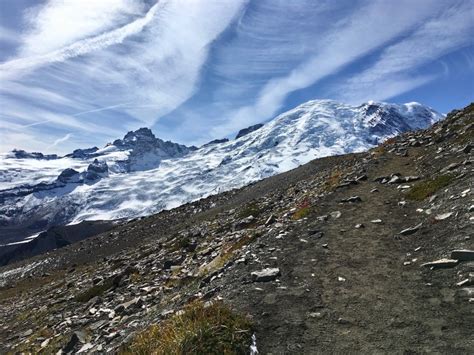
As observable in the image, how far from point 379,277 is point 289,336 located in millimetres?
4521

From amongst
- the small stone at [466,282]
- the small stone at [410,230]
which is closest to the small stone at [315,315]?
the small stone at [466,282]

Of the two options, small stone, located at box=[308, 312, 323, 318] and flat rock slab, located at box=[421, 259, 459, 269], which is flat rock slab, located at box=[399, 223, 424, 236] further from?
small stone, located at box=[308, 312, 323, 318]

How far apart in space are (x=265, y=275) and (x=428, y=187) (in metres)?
11.7

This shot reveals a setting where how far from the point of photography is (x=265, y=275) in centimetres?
1416

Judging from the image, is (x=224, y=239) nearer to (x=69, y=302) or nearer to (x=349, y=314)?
(x=69, y=302)

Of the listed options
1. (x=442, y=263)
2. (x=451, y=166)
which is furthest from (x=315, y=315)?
(x=451, y=166)

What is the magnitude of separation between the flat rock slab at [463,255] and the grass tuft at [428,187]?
7998mm

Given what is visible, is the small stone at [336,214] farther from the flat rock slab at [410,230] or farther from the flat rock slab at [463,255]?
the flat rock slab at [463,255]

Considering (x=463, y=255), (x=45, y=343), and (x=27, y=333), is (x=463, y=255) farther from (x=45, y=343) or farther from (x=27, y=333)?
(x=27, y=333)

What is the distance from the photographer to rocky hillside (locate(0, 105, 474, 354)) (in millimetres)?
10234

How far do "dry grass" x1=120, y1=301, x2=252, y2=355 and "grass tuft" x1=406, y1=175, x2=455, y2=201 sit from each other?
44.9 ft

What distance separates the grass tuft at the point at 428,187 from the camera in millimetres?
20827

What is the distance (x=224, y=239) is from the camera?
2833 cm

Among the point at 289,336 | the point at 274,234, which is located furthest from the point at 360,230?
the point at 289,336
